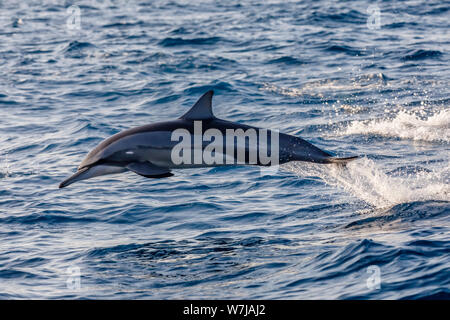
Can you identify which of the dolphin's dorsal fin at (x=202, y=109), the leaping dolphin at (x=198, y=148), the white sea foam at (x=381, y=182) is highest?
the dolphin's dorsal fin at (x=202, y=109)

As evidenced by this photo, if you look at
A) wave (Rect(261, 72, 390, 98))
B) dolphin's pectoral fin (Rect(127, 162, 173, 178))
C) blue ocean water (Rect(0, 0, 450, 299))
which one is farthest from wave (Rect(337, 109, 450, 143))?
dolphin's pectoral fin (Rect(127, 162, 173, 178))

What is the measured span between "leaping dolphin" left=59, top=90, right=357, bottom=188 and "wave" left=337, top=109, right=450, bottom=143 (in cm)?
592

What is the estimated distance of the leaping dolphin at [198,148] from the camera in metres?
10.4

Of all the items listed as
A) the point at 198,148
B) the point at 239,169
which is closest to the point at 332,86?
the point at 239,169

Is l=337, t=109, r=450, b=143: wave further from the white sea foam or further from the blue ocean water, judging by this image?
the white sea foam

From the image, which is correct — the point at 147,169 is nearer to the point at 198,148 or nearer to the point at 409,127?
the point at 198,148

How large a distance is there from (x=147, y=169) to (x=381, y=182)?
403cm

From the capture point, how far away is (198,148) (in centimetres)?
1034

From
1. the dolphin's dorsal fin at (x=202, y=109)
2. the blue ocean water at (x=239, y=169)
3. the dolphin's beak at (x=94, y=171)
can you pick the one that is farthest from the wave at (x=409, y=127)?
the dolphin's beak at (x=94, y=171)

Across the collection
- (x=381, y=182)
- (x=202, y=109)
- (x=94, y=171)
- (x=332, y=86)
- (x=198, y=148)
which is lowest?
(x=381, y=182)

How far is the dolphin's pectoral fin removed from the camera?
972 centimetres

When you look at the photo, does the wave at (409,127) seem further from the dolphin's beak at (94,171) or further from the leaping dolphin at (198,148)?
the dolphin's beak at (94,171)

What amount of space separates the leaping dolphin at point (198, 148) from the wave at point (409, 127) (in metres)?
Result: 5.92
